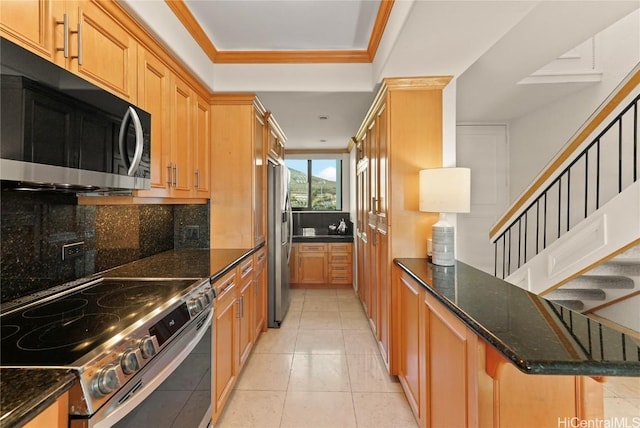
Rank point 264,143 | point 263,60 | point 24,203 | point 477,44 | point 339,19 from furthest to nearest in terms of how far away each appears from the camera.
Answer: point 264,143, point 263,60, point 339,19, point 477,44, point 24,203

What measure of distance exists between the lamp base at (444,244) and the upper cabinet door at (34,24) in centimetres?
216

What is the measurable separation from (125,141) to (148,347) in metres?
0.90

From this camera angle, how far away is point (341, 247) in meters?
4.84

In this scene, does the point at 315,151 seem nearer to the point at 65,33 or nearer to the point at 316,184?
the point at 316,184

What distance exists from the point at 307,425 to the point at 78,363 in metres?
1.51

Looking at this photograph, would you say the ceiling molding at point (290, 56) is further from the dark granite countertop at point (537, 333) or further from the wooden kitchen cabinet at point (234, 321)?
the dark granite countertop at point (537, 333)

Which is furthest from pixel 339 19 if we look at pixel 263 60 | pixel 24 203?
pixel 24 203

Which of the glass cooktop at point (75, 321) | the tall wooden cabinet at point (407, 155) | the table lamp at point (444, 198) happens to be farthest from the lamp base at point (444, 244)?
the glass cooktop at point (75, 321)

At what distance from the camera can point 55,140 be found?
3.21 ft

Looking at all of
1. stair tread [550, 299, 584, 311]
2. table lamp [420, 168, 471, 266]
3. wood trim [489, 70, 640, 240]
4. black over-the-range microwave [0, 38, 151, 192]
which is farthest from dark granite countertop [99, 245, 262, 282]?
stair tread [550, 299, 584, 311]

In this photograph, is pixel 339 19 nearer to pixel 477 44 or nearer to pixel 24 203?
pixel 477 44

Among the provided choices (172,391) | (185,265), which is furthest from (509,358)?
(185,265)

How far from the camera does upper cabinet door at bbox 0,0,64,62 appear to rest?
95 centimetres

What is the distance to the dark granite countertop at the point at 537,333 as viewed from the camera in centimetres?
79
